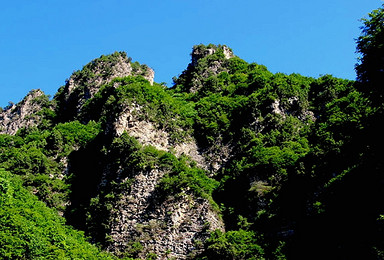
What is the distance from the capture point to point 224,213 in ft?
97.4

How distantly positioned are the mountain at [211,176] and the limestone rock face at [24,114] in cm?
833

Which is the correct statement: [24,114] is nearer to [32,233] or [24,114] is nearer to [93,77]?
[93,77]

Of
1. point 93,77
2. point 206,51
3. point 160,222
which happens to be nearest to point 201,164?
point 160,222

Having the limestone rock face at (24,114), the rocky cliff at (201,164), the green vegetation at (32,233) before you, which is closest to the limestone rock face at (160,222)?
the rocky cliff at (201,164)

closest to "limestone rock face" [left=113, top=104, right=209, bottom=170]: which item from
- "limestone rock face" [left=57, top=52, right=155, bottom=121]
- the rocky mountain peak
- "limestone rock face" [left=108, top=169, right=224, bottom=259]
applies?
"limestone rock face" [left=108, top=169, right=224, bottom=259]

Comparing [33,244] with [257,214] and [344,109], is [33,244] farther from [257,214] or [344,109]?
[344,109]

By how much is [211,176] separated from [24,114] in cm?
3103

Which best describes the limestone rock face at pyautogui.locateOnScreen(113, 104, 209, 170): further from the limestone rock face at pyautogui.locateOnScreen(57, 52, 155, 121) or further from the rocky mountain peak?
the rocky mountain peak

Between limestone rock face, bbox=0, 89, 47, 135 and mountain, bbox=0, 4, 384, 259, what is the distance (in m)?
8.33

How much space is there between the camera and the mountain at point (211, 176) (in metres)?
22.5

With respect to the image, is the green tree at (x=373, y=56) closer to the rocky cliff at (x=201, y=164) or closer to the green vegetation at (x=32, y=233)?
the rocky cliff at (x=201, y=164)

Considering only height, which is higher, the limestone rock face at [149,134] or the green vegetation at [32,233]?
the limestone rock face at [149,134]

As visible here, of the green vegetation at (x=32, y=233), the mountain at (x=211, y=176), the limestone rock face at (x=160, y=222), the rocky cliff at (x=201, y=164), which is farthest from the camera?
the limestone rock face at (x=160, y=222)

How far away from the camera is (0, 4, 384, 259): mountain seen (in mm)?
22469
